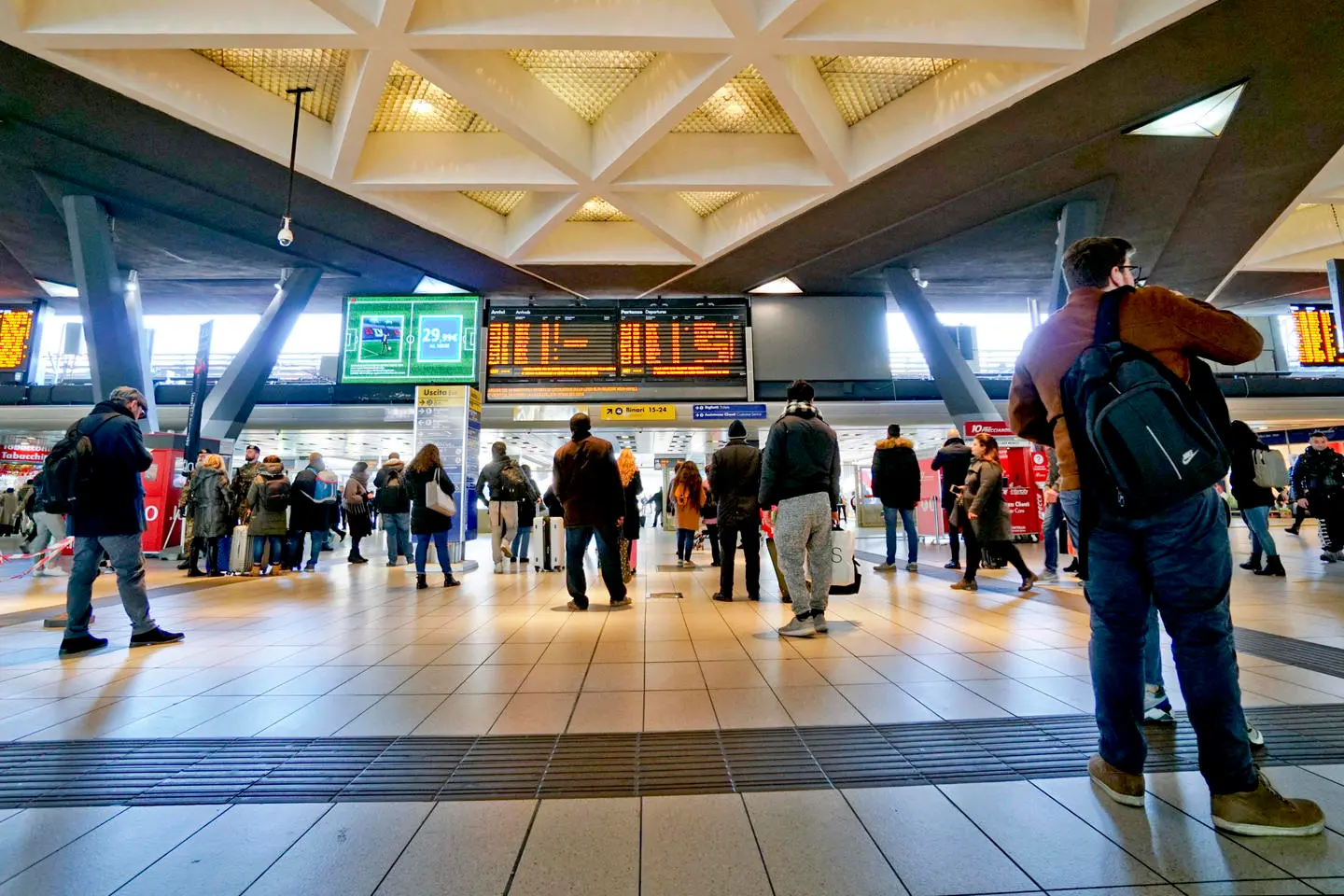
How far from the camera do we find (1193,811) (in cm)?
168

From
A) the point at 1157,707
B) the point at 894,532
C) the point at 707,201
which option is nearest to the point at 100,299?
the point at 707,201

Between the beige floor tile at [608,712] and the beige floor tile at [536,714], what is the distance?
5cm

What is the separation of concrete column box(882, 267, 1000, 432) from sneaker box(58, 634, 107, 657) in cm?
1296

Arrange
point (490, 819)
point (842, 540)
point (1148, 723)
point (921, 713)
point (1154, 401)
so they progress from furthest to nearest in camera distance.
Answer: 1. point (842, 540)
2. point (921, 713)
3. point (1148, 723)
4. point (490, 819)
5. point (1154, 401)

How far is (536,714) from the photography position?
2.61m

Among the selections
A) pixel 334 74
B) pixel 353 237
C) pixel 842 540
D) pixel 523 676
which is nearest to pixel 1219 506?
pixel 523 676

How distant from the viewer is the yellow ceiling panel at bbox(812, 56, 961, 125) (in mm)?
7160

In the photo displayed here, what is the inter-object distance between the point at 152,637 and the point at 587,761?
3798 millimetres

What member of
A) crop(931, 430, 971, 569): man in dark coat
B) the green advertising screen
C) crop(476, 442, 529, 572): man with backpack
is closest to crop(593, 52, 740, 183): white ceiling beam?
the green advertising screen

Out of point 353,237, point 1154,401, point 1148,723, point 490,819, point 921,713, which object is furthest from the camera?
point 353,237

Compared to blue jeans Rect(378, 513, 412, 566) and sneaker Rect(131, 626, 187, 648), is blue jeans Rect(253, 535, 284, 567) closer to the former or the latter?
blue jeans Rect(378, 513, 412, 566)

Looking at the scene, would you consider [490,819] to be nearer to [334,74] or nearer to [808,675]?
[808,675]

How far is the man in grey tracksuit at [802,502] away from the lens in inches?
160

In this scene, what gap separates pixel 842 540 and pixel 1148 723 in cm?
275
